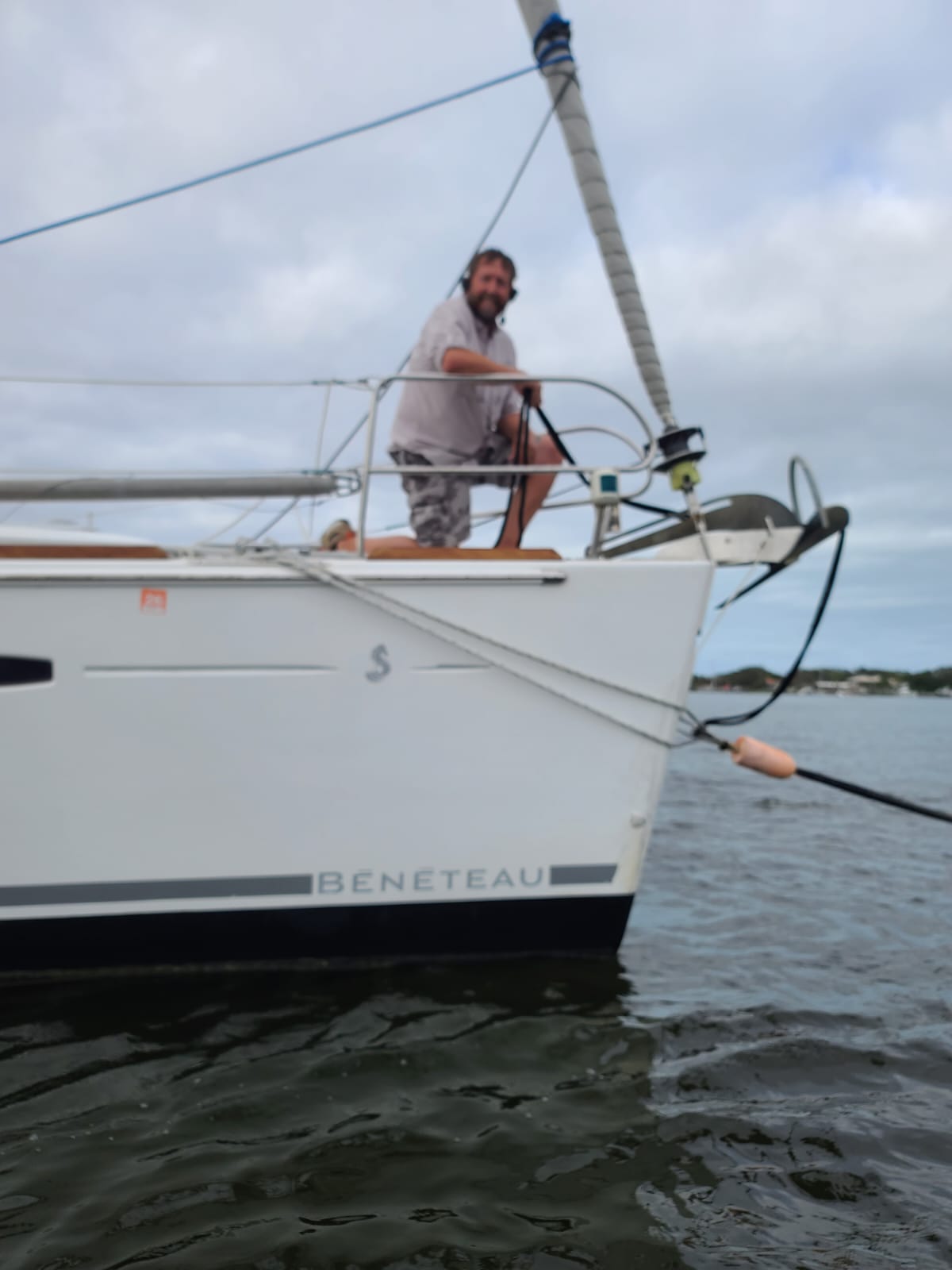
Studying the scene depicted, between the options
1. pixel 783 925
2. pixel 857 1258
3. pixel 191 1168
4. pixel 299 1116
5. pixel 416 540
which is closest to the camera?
pixel 857 1258

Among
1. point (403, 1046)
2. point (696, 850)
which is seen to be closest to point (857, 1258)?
point (403, 1046)

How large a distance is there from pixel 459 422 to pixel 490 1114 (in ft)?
8.67

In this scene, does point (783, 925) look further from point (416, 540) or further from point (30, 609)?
point (30, 609)

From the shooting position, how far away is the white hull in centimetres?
302

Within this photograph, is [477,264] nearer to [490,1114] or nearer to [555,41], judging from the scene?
[555,41]

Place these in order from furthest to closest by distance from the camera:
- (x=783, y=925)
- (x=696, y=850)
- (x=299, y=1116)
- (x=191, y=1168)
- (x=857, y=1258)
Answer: (x=696, y=850) → (x=783, y=925) → (x=299, y=1116) → (x=191, y=1168) → (x=857, y=1258)

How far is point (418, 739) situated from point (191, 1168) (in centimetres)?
141

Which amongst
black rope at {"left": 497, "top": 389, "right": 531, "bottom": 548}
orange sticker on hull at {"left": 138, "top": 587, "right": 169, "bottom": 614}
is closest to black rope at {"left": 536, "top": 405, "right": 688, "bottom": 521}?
black rope at {"left": 497, "top": 389, "right": 531, "bottom": 548}

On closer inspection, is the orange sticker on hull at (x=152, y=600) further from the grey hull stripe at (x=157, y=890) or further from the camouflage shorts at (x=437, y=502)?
the camouflage shorts at (x=437, y=502)

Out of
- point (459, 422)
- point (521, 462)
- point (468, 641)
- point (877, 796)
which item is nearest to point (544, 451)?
point (521, 462)

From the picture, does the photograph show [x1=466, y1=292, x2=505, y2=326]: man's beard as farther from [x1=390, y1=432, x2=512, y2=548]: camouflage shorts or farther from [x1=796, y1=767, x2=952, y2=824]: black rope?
Answer: [x1=796, y1=767, x2=952, y2=824]: black rope

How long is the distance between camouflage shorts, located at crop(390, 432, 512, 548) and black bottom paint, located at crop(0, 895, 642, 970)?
1552 millimetres

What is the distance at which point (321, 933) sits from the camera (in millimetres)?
3311

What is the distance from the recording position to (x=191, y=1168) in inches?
92.0
